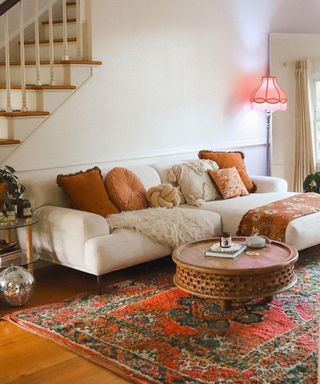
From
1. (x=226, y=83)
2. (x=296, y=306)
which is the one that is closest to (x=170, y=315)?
(x=296, y=306)

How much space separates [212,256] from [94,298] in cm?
87

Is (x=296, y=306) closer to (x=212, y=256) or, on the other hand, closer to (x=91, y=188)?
(x=212, y=256)

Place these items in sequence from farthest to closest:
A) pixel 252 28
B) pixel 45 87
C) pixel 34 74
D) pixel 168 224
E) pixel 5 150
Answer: pixel 252 28 → pixel 34 74 → pixel 45 87 → pixel 5 150 → pixel 168 224

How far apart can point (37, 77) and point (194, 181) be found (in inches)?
62.6

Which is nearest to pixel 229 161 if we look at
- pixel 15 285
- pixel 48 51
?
pixel 48 51

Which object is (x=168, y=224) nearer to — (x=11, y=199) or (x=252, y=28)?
(x=11, y=199)

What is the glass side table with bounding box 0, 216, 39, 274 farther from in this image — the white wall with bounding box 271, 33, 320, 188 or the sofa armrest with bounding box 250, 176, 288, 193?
the white wall with bounding box 271, 33, 320, 188

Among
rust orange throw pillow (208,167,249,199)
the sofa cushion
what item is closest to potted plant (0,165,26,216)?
the sofa cushion

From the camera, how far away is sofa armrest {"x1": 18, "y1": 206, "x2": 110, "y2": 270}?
421 cm

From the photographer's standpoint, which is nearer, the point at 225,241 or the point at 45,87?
the point at 225,241

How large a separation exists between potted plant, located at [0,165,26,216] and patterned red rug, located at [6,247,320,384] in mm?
772

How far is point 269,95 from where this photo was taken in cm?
650

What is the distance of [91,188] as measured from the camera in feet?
15.4

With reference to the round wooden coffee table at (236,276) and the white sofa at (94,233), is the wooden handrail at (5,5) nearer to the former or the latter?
the white sofa at (94,233)
